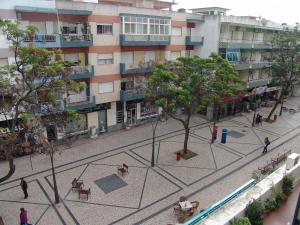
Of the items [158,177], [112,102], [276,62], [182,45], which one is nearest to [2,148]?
[158,177]

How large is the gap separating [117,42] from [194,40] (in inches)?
432

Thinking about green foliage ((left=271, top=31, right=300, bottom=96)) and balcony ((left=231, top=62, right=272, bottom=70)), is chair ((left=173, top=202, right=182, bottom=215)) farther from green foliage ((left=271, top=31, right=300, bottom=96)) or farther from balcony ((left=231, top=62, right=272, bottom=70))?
green foliage ((left=271, top=31, right=300, bottom=96))

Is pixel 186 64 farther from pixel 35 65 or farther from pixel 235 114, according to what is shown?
pixel 235 114

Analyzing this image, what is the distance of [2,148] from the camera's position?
12.7 m

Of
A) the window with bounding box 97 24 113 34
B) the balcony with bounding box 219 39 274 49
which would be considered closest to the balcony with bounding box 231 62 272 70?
the balcony with bounding box 219 39 274 49

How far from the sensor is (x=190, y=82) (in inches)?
811

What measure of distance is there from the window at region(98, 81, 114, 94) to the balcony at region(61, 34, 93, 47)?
4.29m

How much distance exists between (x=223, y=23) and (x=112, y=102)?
54.4ft

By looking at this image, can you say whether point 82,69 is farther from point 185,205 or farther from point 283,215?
point 283,215

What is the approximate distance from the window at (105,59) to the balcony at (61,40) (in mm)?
1964

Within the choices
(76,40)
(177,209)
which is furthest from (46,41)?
(177,209)

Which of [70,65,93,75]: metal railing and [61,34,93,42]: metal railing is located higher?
[61,34,93,42]: metal railing

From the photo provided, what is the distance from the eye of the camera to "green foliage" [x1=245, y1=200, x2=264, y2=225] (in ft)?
39.8

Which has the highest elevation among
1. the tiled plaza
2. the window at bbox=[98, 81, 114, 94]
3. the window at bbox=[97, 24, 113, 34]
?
the window at bbox=[97, 24, 113, 34]
